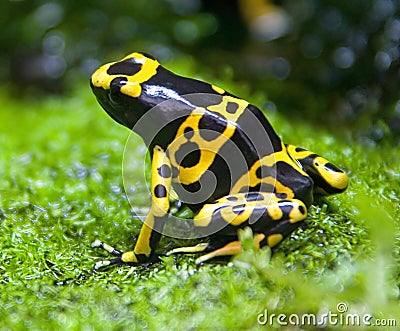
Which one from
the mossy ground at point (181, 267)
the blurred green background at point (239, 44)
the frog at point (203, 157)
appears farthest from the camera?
the blurred green background at point (239, 44)

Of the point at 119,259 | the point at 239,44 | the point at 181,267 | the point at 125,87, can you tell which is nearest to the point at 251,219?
the point at 181,267

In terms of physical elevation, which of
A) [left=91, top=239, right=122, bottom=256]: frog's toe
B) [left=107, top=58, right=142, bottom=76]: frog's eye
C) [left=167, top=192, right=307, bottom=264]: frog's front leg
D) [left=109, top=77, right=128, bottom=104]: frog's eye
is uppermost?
[left=107, top=58, right=142, bottom=76]: frog's eye

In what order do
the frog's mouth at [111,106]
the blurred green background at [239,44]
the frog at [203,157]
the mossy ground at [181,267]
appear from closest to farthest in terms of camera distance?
the mossy ground at [181,267] < the frog at [203,157] < the frog's mouth at [111,106] < the blurred green background at [239,44]

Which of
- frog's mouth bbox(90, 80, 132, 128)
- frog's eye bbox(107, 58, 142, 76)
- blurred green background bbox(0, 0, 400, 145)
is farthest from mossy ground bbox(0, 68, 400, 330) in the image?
blurred green background bbox(0, 0, 400, 145)

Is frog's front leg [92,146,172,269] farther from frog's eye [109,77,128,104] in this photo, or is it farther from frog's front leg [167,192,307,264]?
frog's eye [109,77,128,104]

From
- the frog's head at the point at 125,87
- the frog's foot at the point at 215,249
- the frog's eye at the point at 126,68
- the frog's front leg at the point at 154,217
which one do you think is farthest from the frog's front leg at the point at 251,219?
the frog's eye at the point at 126,68

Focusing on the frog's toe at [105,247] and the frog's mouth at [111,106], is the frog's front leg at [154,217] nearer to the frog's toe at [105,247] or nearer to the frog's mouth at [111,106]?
the frog's toe at [105,247]

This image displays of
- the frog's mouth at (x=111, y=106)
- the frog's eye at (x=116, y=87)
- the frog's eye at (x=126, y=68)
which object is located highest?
the frog's eye at (x=126, y=68)
